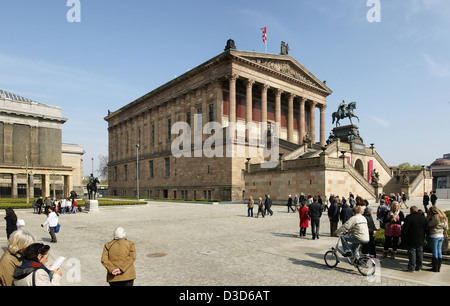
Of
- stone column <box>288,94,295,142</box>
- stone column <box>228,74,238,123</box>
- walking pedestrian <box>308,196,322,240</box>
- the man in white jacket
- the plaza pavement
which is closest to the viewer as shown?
the plaza pavement

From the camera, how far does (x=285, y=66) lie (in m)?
55.4

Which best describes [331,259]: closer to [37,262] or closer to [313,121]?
[37,262]

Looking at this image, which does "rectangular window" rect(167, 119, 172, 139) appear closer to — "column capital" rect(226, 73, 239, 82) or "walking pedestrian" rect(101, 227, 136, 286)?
"column capital" rect(226, 73, 239, 82)

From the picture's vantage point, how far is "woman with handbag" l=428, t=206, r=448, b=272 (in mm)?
9327

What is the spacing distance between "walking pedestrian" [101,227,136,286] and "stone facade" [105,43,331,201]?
39.0 meters

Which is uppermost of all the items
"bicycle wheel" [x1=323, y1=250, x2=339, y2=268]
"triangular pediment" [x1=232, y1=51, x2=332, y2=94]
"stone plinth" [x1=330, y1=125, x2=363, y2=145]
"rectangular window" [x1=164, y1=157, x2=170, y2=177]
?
"triangular pediment" [x1=232, y1=51, x2=332, y2=94]

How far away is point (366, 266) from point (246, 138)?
1559 inches

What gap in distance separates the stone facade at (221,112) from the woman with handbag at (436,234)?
3557cm

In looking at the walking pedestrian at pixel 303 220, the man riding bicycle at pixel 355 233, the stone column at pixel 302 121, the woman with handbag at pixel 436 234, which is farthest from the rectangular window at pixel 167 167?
the woman with handbag at pixel 436 234

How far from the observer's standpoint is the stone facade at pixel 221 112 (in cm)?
4675

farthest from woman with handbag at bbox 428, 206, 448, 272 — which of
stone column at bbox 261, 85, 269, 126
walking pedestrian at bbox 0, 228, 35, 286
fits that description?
stone column at bbox 261, 85, 269, 126

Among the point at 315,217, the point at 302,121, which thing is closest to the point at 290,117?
the point at 302,121

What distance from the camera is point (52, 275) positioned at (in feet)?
16.0
